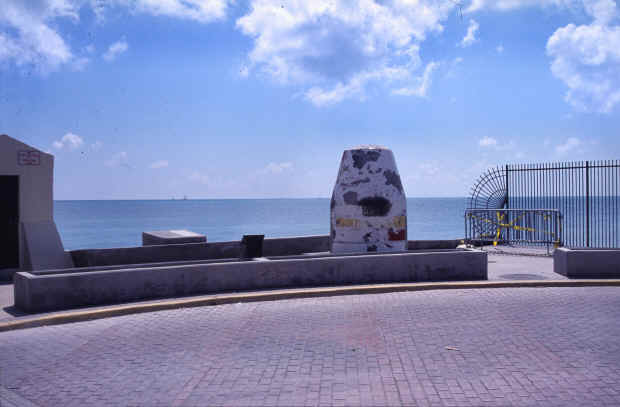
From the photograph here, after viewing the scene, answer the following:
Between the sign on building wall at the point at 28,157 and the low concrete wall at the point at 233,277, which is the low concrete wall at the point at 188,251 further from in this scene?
the low concrete wall at the point at 233,277

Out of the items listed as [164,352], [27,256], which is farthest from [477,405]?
[27,256]

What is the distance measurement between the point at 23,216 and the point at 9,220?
313 millimetres

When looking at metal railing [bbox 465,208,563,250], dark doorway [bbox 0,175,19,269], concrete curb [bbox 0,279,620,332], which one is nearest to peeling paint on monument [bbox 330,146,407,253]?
concrete curb [bbox 0,279,620,332]

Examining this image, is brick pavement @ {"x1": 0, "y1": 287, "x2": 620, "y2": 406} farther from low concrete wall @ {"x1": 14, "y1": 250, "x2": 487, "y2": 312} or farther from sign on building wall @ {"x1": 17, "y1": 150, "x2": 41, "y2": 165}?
sign on building wall @ {"x1": 17, "y1": 150, "x2": 41, "y2": 165}

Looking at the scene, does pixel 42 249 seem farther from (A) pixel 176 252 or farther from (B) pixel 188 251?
(B) pixel 188 251

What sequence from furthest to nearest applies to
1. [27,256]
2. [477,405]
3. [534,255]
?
[534,255], [27,256], [477,405]

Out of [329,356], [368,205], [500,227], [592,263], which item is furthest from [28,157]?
[500,227]

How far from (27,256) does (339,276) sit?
296 inches

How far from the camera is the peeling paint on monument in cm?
1305

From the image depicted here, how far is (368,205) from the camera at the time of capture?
13.1 m

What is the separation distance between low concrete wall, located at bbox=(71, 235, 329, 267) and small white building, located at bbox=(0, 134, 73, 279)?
1.81ft

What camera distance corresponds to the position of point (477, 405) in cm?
466

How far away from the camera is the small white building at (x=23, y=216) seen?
1262cm

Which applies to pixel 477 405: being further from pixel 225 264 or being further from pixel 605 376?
pixel 225 264
